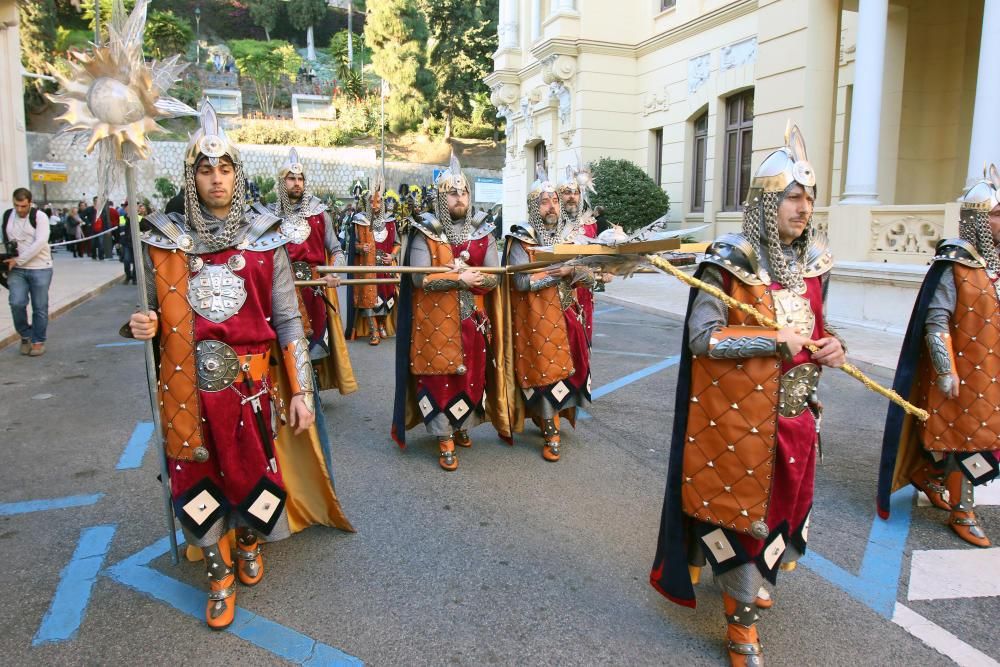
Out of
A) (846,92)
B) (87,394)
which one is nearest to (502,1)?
(846,92)

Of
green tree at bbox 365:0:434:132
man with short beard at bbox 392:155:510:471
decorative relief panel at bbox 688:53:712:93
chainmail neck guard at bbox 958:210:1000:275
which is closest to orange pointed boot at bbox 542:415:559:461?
man with short beard at bbox 392:155:510:471

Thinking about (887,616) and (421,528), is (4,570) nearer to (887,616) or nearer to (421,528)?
(421,528)

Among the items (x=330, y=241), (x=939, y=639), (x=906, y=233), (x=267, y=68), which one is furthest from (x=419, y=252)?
A: (x=267, y=68)

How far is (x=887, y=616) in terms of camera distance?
314cm

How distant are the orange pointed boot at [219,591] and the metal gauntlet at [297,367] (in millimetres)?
769

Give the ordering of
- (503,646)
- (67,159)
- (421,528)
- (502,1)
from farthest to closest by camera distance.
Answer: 1. (67,159)
2. (502,1)
3. (421,528)
4. (503,646)

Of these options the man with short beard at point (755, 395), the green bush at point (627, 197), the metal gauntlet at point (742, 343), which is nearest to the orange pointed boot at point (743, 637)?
the man with short beard at point (755, 395)

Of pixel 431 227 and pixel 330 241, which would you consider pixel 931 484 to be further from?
pixel 330 241

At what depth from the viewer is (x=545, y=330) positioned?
5199mm

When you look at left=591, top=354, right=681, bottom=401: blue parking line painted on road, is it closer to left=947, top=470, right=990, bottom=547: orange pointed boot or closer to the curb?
left=947, top=470, right=990, bottom=547: orange pointed boot

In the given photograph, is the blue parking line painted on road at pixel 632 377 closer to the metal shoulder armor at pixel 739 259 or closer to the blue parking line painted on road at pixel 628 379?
the blue parking line painted on road at pixel 628 379

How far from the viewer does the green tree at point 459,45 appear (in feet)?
161

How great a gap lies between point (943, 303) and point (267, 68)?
205 feet

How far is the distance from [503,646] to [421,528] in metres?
1.22
